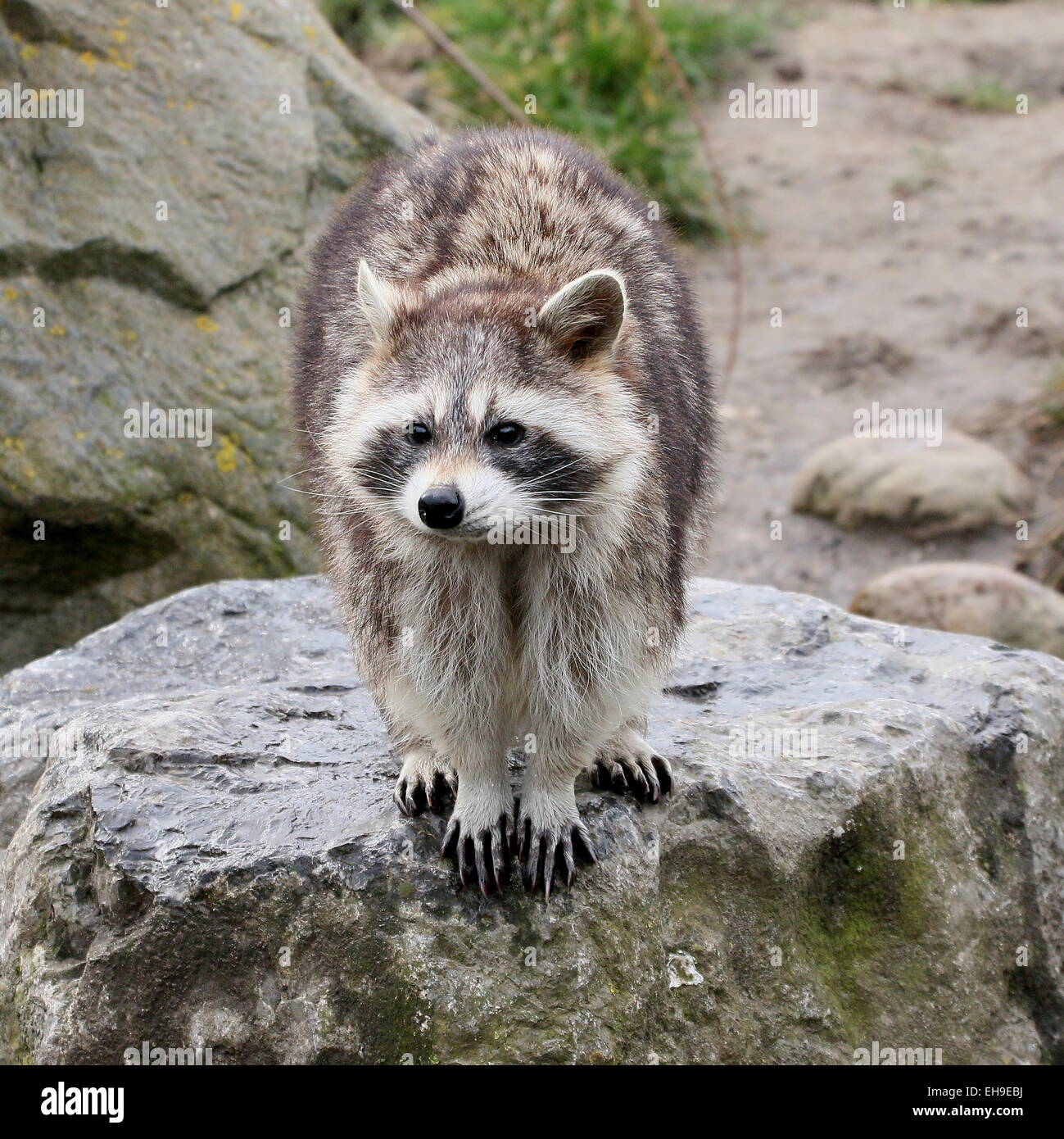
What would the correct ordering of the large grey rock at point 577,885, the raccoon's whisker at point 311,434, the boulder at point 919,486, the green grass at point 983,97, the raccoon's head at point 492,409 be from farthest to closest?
the green grass at point 983,97 → the boulder at point 919,486 → the raccoon's whisker at point 311,434 → the large grey rock at point 577,885 → the raccoon's head at point 492,409

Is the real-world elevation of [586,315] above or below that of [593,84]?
below

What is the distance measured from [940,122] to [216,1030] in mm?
15764

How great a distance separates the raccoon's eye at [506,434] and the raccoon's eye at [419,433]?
0.18 metres

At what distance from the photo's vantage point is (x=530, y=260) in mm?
4746

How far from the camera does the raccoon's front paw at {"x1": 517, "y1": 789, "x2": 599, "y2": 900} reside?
4.69 meters

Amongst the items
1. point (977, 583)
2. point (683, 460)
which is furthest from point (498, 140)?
point (977, 583)

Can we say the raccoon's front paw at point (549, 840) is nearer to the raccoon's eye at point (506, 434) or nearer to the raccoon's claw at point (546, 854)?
the raccoon's claw at point (546, 854)

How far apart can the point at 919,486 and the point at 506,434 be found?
22.7ft

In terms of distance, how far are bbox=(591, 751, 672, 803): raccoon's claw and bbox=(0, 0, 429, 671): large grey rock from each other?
13.0 feet

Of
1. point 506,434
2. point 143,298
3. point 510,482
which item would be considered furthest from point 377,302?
point 143,298

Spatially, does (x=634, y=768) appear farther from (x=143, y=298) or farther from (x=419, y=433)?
(x=143, y=298)

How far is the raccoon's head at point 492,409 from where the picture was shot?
4066 millimetres

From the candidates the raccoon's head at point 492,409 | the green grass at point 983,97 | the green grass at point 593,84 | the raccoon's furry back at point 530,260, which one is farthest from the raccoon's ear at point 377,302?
the green grass at point 983,97

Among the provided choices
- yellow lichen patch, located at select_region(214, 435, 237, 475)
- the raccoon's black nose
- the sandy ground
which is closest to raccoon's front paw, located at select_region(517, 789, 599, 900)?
the raccoon's black nose
